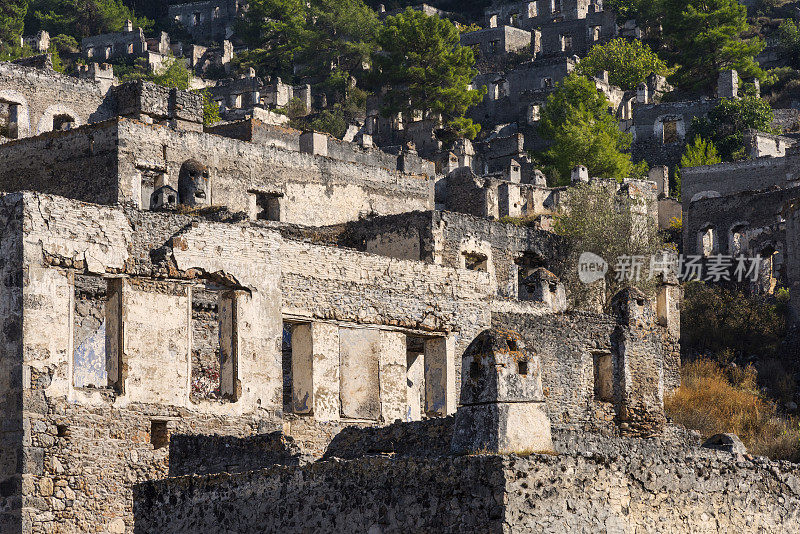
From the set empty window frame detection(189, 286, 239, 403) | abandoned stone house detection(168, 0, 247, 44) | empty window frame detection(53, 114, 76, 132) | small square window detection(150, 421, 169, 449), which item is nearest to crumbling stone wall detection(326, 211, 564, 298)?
empty window frame detection(189, 286, 239, 403)

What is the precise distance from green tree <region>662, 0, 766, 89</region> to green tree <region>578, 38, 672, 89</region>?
152 centimetres

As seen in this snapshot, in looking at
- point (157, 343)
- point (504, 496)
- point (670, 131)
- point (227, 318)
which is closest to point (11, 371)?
point (157, 343)

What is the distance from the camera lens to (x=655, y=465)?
1397cm

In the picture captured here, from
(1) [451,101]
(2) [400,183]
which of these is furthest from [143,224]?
(1) [451,101]

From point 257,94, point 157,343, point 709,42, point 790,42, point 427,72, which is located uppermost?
point 790,42

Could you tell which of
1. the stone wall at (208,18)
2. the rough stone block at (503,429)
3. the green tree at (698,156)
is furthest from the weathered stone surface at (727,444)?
the stone wall at (208,18)

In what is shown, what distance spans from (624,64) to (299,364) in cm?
5558

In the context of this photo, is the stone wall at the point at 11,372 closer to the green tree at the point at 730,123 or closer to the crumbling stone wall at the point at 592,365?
the crumbling stone wall at the point at 592,365

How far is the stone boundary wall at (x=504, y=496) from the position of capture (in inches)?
507

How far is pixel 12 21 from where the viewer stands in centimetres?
8781

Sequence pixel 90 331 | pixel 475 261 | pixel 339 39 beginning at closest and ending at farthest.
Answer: pixel 90 331 < pixel 475 261 < pixel 339 39

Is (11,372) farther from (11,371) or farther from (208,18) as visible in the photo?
(208,18)

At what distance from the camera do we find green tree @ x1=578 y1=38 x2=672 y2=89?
7500cm

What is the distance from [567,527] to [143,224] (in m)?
10.3
